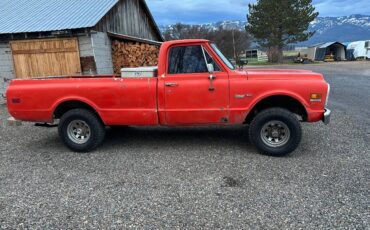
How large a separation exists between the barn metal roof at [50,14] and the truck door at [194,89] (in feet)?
21.3

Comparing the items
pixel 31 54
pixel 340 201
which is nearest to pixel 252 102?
pixel 340 201

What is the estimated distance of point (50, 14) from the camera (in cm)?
1220

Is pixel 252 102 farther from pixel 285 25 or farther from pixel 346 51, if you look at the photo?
pixel 346 51

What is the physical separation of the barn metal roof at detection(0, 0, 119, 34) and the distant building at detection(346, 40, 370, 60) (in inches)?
1743

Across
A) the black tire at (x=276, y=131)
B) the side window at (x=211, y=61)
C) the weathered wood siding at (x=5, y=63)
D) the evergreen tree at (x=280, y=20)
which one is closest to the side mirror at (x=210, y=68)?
the side window at (x=211, y=61)

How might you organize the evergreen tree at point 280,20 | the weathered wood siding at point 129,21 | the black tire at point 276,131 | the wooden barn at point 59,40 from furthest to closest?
the evergreen tree at point 280,20
the weathered wood siding at point 129,21
the wooden barn at point 59,40
the black tire at point 276,131

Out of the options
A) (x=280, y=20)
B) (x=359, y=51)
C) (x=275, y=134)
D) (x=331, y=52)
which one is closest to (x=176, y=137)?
(x=275, y=134)

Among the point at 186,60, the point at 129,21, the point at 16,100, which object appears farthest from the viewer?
the point at 129,21

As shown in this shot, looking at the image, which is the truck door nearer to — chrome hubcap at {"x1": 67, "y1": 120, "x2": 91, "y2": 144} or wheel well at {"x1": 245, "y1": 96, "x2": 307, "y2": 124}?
wheel well at {"x1": 245, "y1": 96, "x2": 307, "y2": 124}

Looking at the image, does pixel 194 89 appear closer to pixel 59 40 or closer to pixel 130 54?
pixel 59 40

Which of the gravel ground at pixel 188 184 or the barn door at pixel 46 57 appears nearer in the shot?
the gravel ground at pixel 188 184

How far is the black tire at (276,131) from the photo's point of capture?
520cm

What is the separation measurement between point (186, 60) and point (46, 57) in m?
7.93

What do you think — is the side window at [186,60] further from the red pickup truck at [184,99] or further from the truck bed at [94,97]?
the truck bed at [94,97]
